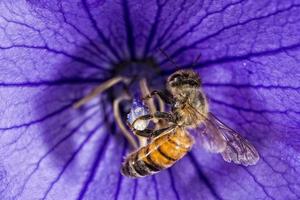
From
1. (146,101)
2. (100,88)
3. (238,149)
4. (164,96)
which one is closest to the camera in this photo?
(238,149)

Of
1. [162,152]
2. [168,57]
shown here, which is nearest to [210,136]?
[162,152]

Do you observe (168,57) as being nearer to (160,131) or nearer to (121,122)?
(160,131)

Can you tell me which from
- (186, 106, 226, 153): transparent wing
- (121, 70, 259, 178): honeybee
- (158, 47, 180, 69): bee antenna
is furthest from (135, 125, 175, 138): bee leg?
(158, 47, 180, 69): bee antenna

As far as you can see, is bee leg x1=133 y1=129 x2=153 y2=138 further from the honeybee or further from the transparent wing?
the transparent wing

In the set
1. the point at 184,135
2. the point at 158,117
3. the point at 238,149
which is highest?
the point at 158,117

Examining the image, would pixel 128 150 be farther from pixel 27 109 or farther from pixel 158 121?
pixel 27 109
